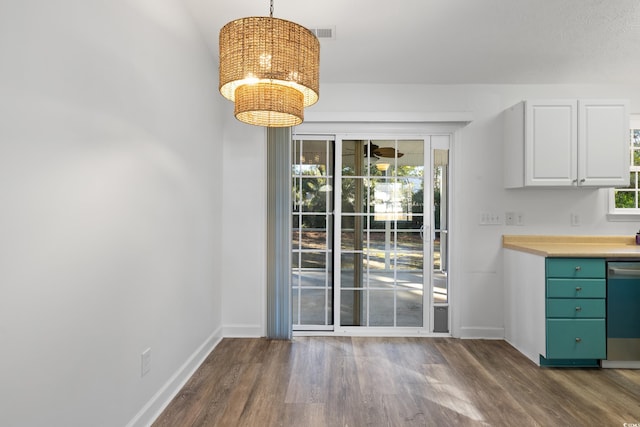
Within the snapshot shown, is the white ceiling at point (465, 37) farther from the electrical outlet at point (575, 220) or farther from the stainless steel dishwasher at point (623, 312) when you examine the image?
the stainless steel dishwasher at point (623, 312)

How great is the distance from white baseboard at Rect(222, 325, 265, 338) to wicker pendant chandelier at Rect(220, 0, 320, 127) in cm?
241

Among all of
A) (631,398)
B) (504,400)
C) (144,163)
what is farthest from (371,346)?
(144,163)

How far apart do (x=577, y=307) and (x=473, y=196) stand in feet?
4.13

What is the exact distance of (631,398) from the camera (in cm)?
230

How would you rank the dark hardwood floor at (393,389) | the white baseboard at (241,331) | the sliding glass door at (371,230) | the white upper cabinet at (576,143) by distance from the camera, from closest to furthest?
the dark hardwood floor at (393,389) → the white upper cabinet at (576,143) → the white baseboard at (241,331) → the sliding glass door at (371,230)

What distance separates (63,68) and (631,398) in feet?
11.8

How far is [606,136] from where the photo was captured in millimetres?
3070

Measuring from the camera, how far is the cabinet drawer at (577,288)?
2.72m

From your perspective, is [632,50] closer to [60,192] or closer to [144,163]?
[144,163]

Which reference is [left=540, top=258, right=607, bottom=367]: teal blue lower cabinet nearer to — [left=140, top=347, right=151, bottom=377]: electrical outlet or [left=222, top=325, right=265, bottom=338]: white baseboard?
[left=222, top=325, right=265, bottom=338]: white baseboard

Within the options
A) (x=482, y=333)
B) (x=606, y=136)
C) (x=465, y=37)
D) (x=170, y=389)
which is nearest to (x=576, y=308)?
(x=482, y=333)

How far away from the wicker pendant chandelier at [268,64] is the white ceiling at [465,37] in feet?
3.15

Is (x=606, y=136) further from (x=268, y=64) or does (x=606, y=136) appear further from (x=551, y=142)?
(x=268, y=64)

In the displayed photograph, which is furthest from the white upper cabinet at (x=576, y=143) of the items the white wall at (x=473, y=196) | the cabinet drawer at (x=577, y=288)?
the cabinet drawer at (x=577, y=288)
